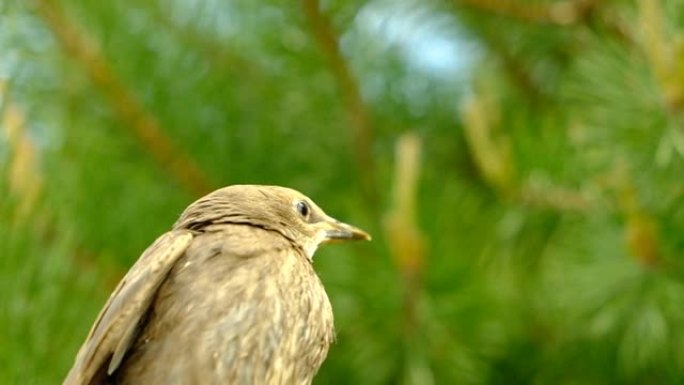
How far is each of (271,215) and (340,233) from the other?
132mm

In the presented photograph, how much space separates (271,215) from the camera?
1.68 meters

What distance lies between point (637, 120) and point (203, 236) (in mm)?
771

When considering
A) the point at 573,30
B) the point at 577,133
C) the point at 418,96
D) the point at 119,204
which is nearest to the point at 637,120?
the point at 577,133

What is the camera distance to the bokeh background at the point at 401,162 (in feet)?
6.85

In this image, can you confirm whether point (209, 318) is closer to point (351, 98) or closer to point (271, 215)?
point (271, 215)

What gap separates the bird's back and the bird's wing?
0.07ft

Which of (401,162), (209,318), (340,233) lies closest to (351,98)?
(401,162)

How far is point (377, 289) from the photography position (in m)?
2.10

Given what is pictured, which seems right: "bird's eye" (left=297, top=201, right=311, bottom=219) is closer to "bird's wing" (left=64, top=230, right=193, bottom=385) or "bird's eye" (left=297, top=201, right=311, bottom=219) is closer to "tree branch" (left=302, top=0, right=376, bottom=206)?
"bird's wing" (left=64, top=230, right=193, bottom=385)

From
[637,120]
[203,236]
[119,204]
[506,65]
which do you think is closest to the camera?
[203,236]

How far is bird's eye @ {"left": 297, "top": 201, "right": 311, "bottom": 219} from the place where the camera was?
1.76 metres

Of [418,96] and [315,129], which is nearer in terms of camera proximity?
[315,129]

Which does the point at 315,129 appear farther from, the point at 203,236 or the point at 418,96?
the point at 203,236

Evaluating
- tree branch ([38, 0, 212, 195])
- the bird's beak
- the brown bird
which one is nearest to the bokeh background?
tree branch ([38, 0, 212, 195])
